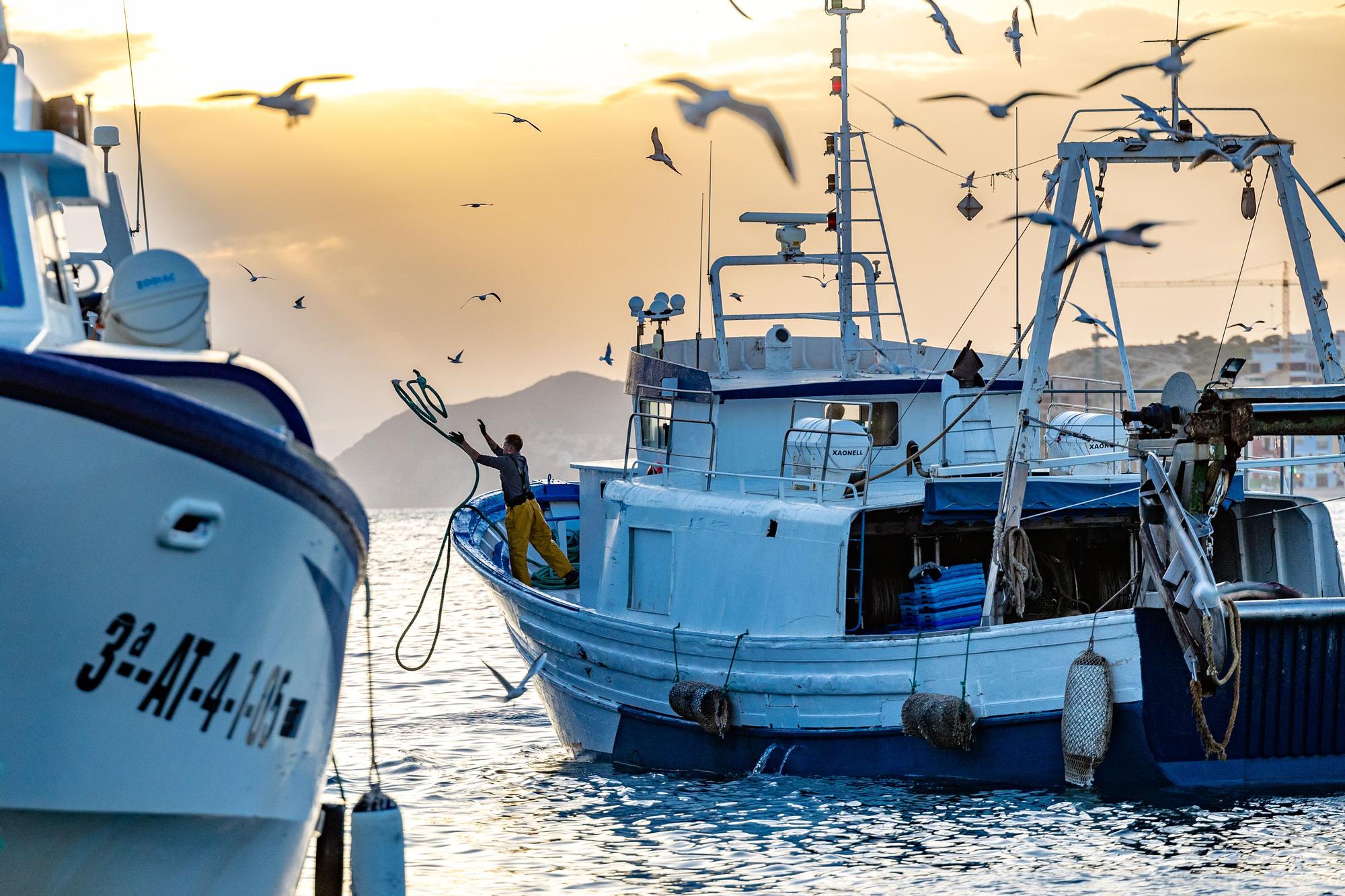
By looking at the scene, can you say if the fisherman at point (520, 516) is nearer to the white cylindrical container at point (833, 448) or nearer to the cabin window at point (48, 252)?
the white cylindrical container at point (833, 448)

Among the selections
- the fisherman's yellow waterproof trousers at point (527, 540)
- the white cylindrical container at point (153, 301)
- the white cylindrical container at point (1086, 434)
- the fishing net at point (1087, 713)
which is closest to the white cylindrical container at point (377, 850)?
the white cylindrical container at point (153, 301)

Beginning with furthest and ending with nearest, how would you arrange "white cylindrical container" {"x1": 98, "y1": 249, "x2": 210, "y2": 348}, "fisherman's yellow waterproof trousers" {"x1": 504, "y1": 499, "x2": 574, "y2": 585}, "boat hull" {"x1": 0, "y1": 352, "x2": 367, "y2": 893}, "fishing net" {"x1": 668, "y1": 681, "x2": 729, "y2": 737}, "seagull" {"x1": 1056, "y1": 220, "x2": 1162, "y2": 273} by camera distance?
"fisherman's yellow waterproof trousers" {"x1": 504, "y1": 499, "x2": 574, "y2": 585} < "fishing net" {"x1": 668, "y1": 681, "x2": 729, "y2": 737} < "seagull" {"x1": 1056, "y1": 220, "x2": 1162, "y2": 273} < "white cylindrical container" {"x1": 98, "y1": 249, "x2": 210, "y2": 348} < "boat hull" {"x1": 0, "y1": 352, "x2": 367, "y2": 893}

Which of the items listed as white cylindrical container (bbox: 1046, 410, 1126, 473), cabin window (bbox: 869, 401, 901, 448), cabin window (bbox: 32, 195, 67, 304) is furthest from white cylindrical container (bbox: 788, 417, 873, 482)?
cabin window (bbox: 32, 195, 67, 304)

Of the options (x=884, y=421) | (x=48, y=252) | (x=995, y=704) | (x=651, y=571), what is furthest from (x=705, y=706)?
(x=48, y=252)

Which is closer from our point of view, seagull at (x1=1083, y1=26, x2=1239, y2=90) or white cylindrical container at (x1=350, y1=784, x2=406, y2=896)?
white cylindrical container at (x1=350, y1=784, x2=406, y2=896)

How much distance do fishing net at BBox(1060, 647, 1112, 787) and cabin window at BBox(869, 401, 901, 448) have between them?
536 centimetres

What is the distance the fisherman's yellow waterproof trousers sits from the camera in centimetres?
1911

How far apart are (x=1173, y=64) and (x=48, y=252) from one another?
951 centimetres

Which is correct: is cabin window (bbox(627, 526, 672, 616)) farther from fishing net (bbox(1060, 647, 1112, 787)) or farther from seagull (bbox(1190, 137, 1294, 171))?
seagull (bbox(1190, 137, 1294, 171))

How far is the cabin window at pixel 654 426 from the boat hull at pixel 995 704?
145 inches

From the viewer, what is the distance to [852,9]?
2059cm

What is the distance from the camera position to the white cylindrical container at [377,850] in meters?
9.05

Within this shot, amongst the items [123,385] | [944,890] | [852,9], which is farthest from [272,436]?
[852,9]

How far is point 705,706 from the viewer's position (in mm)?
14922
